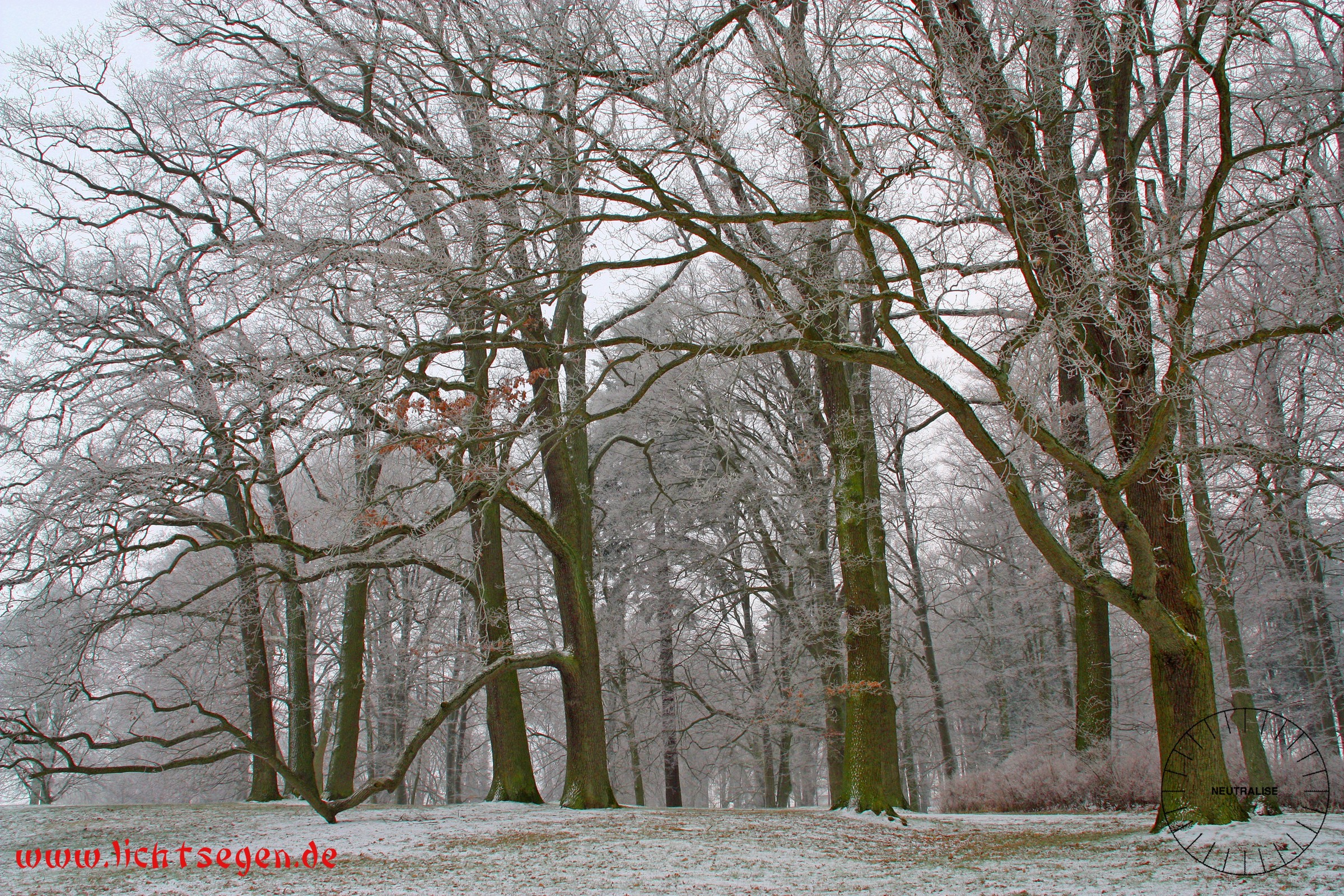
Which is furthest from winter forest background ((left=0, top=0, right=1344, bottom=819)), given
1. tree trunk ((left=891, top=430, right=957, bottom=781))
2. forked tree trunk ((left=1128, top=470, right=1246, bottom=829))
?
tree trunk ((left=891, top=430, right=957, bottom=781))

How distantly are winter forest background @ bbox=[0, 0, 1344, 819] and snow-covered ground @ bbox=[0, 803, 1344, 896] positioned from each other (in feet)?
2.66

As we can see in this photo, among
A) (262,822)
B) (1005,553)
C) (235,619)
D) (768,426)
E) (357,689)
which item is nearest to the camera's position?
(262,822)

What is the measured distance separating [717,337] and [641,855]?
4.23m

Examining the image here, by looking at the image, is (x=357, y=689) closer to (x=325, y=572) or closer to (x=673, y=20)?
(x=325, y=572)

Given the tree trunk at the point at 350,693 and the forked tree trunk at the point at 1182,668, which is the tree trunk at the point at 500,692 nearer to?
the tree trunk at the point at 350,693

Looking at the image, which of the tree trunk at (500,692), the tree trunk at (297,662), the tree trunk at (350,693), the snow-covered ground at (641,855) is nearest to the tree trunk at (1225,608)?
the snow-covered ground at (641,855)

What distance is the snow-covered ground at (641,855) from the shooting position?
4.91m

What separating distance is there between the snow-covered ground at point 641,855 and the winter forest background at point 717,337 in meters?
0.81

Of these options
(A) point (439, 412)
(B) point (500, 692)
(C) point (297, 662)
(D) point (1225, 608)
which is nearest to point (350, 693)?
(C) point (297, 662)

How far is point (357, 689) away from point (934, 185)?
11797 mm

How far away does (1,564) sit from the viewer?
768cm

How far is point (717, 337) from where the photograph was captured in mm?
7191

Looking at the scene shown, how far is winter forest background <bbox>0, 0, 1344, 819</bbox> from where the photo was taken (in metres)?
5.89

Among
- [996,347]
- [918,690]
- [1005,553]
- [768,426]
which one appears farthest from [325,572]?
[1005,553]
